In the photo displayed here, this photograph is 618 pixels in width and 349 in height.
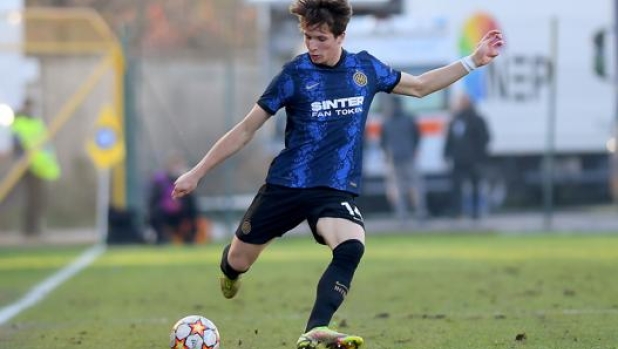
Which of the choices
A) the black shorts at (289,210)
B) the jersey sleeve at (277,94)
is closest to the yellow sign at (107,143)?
the black shorts at (289,210)

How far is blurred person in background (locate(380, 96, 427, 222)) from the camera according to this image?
21.6 m

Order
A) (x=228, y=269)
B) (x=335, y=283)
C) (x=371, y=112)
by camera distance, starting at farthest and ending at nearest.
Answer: (x=371, y=112), (x=228, y=269), (x=335, y=283)

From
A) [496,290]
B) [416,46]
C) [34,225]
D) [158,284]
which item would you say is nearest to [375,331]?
[496,290]

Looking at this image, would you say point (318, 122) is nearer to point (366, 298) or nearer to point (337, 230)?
point (337, 230)

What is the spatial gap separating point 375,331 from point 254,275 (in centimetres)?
529

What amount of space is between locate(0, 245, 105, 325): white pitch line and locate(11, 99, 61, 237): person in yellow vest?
7.65ft

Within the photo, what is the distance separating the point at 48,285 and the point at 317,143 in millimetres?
6630

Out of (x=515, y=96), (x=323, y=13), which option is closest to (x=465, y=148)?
(x=515, y=96)

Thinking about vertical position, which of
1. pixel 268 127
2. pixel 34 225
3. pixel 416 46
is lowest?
Answer: pixel 34 225

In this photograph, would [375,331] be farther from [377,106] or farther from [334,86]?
[377,106]

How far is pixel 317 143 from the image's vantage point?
730cm

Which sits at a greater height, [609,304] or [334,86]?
[334,86]

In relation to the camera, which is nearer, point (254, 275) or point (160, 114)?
point (254, 275)

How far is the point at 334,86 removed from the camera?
7.32 meters
